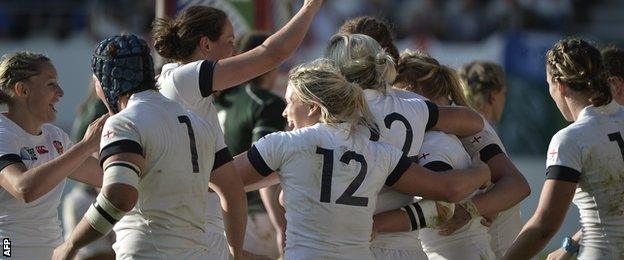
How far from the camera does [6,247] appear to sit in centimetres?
538

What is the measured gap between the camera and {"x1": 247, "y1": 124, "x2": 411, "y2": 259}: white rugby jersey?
4613 millimetres

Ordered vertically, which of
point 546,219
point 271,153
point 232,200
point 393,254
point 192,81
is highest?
point 192,81

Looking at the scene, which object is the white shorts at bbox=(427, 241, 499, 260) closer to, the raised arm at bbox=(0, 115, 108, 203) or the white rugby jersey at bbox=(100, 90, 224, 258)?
the white rugby jersey at bbox=(100, 90, 224, 258)

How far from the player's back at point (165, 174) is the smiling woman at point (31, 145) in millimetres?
823

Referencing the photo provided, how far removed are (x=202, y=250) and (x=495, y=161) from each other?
152 cm

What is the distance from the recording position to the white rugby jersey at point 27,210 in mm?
5379

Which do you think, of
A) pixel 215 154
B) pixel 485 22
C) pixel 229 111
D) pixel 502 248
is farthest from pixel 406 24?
pixel 215 154

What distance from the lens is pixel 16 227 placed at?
17.7 feet

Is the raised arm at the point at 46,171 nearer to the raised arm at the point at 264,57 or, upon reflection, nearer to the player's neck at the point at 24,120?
the player's neck at the point at 24,120

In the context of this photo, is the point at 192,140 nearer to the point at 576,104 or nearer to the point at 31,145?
the point at 31,145

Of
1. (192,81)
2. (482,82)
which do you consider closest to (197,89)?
(192,81)

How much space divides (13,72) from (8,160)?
0.52 meters

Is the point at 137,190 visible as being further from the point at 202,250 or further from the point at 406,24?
the point at 406,24

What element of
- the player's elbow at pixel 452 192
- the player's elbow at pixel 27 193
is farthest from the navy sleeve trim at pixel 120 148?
the player's elbow at pixel 452 192
